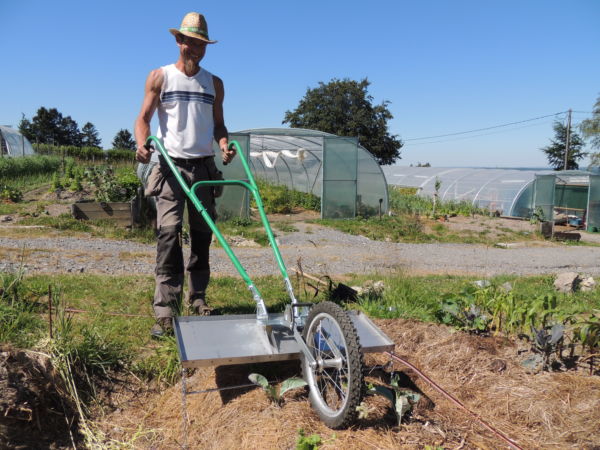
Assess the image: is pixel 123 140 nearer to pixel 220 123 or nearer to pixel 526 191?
pixel 526 191

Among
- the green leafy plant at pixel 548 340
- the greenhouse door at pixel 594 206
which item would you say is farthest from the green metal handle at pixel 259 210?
the greenhouse door at pixel 594 206

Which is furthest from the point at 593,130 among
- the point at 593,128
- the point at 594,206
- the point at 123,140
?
the point at 123,140

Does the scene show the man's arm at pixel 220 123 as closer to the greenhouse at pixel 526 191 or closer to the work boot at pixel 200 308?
the work boot at pixel 200 308

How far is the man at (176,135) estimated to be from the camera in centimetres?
354

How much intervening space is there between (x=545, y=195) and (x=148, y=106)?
1861 centimetres

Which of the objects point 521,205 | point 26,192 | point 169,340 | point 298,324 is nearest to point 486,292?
point 298,324

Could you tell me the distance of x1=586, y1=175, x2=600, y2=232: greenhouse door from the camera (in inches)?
757

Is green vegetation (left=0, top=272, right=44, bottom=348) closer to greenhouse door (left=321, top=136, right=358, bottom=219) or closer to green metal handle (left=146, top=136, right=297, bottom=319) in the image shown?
green metal handle (left=146, top=136, right=297, bottom=319)

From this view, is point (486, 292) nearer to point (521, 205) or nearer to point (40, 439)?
point (40, 439)

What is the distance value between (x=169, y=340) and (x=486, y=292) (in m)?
2.30

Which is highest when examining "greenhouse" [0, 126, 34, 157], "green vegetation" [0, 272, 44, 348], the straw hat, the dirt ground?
"greenhouse" [0, 126, 34, 157]

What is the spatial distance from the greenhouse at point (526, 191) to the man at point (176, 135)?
1638cm

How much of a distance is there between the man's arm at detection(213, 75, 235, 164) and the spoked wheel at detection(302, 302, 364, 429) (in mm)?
1600

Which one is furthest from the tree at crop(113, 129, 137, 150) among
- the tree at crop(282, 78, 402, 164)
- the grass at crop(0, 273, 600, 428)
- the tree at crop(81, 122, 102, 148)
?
the grass at crop(0, 273, 600, 428)
